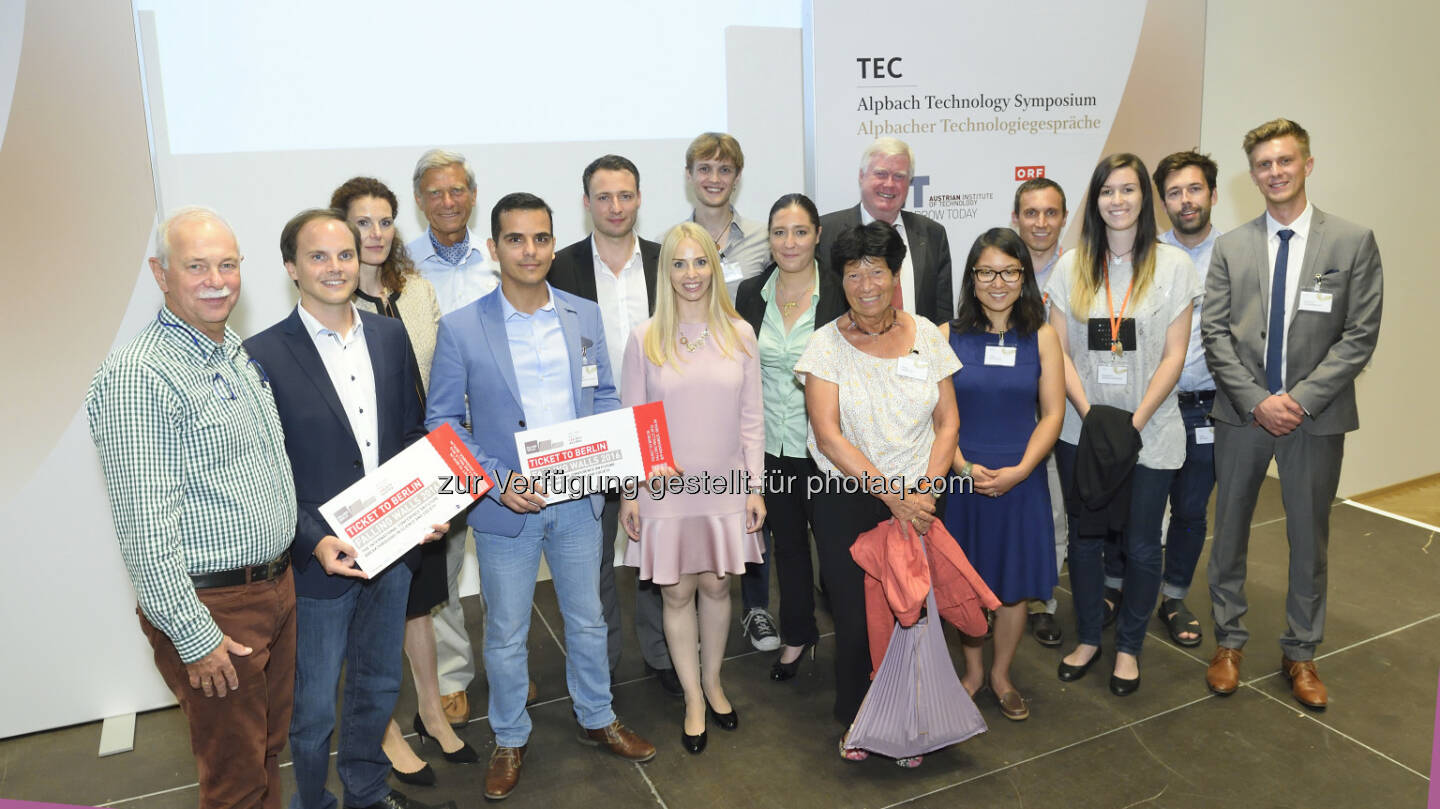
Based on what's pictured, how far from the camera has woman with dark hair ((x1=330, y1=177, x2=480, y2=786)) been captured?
3014 millimetres

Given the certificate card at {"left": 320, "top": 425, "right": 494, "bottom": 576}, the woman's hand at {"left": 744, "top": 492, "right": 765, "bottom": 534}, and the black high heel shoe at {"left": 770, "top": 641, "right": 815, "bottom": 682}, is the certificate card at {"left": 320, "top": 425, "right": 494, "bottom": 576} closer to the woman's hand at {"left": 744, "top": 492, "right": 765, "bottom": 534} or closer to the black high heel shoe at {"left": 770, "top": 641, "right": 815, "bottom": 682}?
the woman's hand at {"left": 744, "top": 492, "right": 765, "bottom": 534}

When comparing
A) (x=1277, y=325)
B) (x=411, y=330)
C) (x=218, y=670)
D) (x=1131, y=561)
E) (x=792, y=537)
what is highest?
(x=411, y=330)

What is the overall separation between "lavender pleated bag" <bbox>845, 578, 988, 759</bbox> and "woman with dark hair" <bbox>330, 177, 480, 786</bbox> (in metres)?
1.47

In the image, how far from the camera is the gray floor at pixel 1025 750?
2.99 meters

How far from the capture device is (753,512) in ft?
10.4

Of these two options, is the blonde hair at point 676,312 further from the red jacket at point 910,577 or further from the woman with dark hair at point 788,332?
the red jacket at point 910,577

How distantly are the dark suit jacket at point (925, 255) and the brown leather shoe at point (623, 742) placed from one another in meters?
2.06

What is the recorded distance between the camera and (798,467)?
347cm

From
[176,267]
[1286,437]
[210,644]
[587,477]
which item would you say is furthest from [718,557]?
[1286,437]

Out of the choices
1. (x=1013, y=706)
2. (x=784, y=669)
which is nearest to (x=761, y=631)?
(x=784, y=669)

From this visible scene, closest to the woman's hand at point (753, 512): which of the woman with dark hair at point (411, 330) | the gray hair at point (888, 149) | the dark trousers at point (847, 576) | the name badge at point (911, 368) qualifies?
the dark trousers at point (847, 576)

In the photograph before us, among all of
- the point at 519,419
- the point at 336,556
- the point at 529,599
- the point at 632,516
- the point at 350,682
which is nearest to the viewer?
the point at 336,556

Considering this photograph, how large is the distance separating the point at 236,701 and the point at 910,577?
1954 mm

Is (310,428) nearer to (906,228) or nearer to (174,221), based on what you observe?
(174,221)
